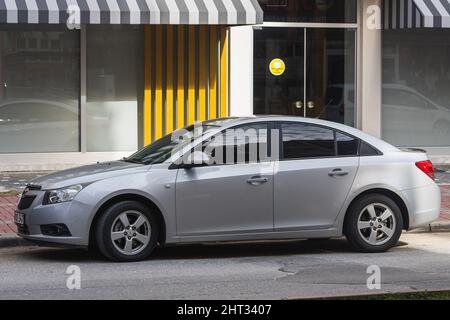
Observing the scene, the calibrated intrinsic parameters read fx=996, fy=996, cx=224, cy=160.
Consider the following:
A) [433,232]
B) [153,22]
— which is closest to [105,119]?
[153,22]

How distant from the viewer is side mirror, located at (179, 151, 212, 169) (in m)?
10.4

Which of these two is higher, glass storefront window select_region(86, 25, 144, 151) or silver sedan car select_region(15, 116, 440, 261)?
glass storefront window select_region(86, 25, 144, 151)

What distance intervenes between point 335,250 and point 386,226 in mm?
697

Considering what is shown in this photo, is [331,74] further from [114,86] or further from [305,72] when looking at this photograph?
[114,86]

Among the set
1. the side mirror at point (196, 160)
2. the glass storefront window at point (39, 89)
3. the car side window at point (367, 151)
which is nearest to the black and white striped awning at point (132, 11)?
the glass storefront window at point (39, 89)

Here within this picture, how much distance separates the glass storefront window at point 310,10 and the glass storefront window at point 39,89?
3.72 meters

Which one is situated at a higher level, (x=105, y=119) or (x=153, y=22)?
(x=153, y=22)

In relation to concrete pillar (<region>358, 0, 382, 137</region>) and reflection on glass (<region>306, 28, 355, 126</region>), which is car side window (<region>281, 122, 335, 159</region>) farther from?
concrete pillar (<region>358, 0, 382, 137</region>)

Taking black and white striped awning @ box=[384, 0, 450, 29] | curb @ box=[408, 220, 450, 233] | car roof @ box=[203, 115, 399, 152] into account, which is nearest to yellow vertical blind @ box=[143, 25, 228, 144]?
black and white striped awning @ box=[384, 0, 450, 29]

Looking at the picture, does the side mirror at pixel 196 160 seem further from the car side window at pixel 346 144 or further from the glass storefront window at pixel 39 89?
the glass storefront window at pixel 39 89

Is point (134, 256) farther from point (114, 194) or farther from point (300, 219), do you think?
point (300, 219)

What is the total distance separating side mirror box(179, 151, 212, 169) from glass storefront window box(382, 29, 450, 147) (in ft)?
32.0

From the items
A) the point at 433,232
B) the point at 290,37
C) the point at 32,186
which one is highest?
the point at 290,37

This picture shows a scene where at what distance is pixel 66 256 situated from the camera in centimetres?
1088
